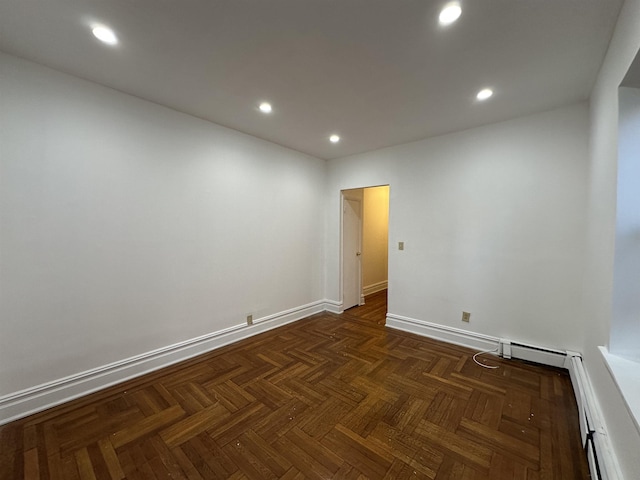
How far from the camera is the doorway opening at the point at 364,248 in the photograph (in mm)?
4449

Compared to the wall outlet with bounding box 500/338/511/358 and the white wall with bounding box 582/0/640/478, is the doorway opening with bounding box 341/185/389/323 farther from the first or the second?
the white wall with bounding box 582/0/640/478

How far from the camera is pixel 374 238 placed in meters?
5.46

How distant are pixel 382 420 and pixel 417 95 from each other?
267 centimetres

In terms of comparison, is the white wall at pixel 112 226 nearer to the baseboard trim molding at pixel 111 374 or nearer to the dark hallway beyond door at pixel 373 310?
the baseboard trim molding at pixel 111 374

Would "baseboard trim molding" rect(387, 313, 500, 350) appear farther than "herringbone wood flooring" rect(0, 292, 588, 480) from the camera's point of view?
Yes

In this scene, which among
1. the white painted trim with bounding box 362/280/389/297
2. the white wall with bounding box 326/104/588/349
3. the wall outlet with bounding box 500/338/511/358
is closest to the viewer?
the white wall with bounding box 326/104/588/349

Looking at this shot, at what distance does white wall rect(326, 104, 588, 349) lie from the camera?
8.18 feet

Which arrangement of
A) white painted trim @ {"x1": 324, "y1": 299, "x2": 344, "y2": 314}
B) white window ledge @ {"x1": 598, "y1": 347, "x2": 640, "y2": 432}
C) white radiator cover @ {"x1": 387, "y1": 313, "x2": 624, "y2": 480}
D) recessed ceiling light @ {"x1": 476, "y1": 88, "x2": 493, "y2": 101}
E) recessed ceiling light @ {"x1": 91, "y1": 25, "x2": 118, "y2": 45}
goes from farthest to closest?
white painted trim @ {"x1": 324, "y1": 299, "x2": 344, "y2": 314} < recessed ceiling light @ {"x1": 476, "y1": 88, "x2": 493, "y2": 101} < recessed ceiling light @ {"x1": 91, "y1": 25, "x2": 118, "y2": 45} < white radiator cover @ {"x1": 387, "y1": 313, "x2": 624, "y2": 480} < white window ledge @ {"x1": 598, "y1": 347, "x2": 640, "y2": 432}

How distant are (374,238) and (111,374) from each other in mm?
4544

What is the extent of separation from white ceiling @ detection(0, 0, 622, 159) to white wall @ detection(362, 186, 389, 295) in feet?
8.60

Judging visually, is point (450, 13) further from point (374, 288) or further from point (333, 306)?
point (374, 288)

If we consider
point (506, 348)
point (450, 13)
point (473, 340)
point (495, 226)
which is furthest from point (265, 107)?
point (506, 348)

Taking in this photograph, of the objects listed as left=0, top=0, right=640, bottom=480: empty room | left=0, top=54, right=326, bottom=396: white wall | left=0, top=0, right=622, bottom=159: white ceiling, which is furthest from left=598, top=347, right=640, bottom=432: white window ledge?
left=0, top=54, right=326, bottom=396: white wall

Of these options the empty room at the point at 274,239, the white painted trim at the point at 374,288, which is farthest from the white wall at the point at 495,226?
the white painted trim at the point at 374,288
